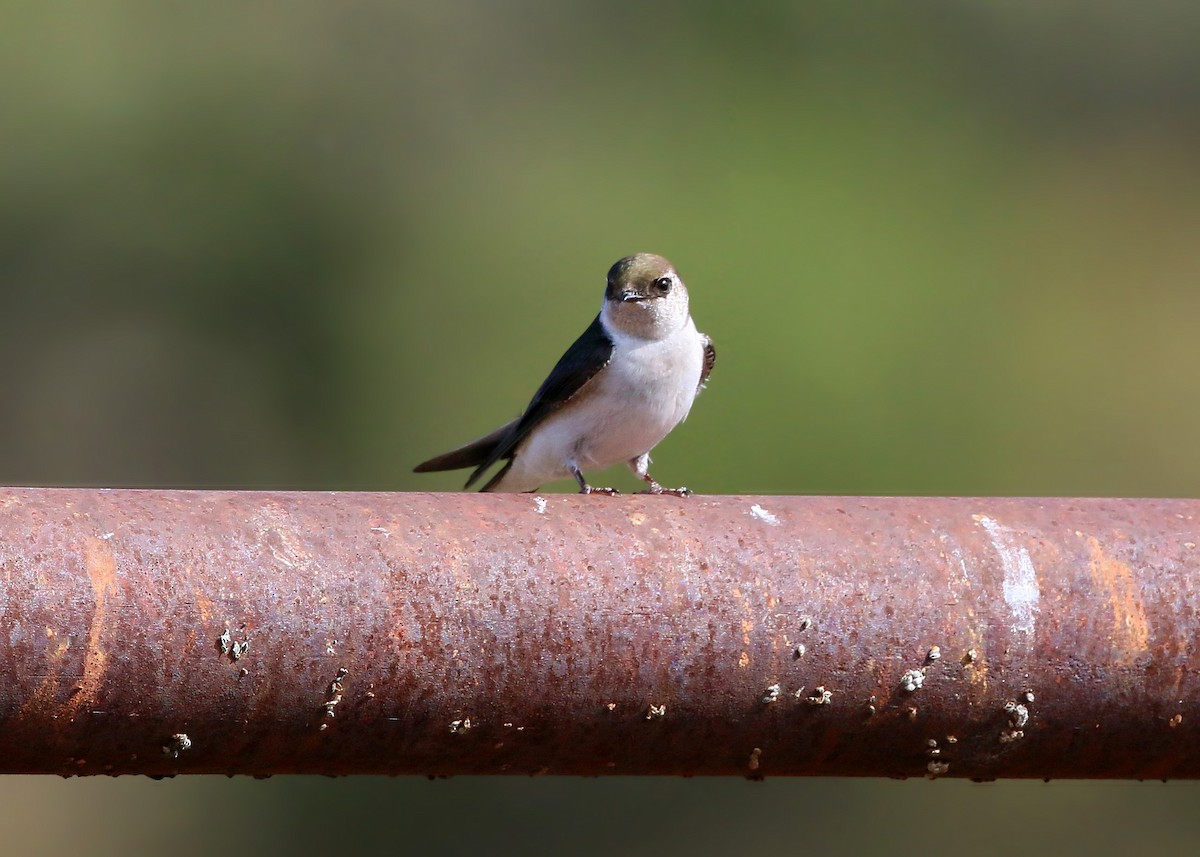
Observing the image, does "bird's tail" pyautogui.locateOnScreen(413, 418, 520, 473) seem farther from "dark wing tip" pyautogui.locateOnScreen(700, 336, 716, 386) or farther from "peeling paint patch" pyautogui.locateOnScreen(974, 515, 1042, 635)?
"peeling paint patch" pyautogui.locateOnScreen(974, 515, 1042, 635)

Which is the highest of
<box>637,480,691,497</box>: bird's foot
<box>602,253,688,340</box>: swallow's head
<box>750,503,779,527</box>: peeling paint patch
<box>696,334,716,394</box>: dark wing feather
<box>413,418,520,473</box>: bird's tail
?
<box>602,253,688,340</box>: swallow's head

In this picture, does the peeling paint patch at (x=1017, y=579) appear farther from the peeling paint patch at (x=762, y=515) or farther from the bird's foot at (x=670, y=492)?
the bird's foot at (x=670, y=492)

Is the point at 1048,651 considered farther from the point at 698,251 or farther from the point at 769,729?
the point at 698,251

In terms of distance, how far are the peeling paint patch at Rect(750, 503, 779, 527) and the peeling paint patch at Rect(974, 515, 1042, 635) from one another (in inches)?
7.3

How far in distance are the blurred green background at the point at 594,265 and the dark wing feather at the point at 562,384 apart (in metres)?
3.19

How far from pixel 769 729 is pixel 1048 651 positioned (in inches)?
9.8

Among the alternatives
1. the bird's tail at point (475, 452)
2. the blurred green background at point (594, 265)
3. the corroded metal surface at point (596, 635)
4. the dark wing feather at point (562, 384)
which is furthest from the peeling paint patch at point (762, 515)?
the blurred green background at point (594, 265)

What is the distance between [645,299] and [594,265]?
5.13 metres

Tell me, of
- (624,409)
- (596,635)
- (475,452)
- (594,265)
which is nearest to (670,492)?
(624,409)

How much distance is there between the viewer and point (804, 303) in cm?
752

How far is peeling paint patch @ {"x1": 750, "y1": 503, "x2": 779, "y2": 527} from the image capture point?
4.79 feet

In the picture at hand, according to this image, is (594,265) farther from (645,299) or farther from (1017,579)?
(1017,579)

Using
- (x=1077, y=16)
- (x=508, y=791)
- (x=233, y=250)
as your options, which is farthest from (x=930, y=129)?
(x=508, y=791)

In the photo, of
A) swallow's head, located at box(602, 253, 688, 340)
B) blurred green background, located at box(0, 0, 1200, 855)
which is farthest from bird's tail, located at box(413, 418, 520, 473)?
blurred green background, located at box(0, 0, 1200, 855)
